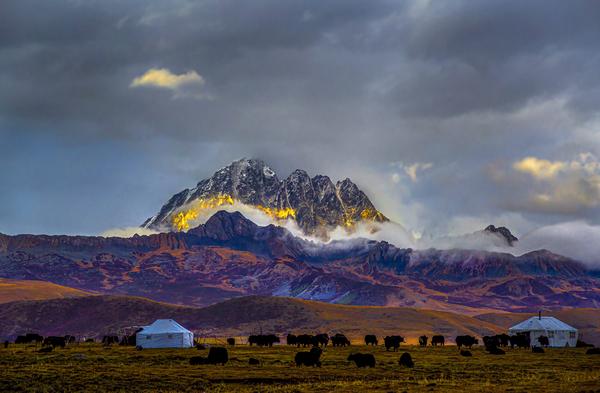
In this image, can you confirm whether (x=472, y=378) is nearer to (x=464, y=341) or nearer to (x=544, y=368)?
(x=544, y=368)

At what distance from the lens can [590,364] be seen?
7925cm

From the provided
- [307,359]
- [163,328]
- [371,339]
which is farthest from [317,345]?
[307,359]

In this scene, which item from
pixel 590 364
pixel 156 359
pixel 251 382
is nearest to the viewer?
pixel 251 382

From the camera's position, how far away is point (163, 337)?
120m

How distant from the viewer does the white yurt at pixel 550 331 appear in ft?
429

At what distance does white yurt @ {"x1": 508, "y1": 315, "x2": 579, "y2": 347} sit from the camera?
13075 cm

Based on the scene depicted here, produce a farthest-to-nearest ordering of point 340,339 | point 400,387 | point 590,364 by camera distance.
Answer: point 340,339, point 590,364, point 400,387

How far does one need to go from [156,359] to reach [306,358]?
1993cm

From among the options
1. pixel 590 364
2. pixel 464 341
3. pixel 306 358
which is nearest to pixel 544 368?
pixel 590 364

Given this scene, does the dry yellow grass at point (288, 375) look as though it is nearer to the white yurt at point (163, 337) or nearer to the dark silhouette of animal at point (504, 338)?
the white yurt at point (163, 337)

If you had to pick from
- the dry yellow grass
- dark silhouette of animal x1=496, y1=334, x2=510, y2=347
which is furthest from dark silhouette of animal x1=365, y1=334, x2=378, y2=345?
the dry yellow grass

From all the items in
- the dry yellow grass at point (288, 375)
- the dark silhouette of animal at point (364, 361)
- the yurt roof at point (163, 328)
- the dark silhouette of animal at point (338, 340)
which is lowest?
the dry yellow grass at point (288, 375)

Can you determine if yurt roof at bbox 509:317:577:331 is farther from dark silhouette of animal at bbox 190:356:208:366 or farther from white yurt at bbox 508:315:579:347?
dark silhouette of animal at bbox 190:356:208:366

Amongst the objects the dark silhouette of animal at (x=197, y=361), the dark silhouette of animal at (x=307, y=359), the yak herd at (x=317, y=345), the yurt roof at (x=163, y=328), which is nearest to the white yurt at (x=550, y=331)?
the yak herd at (x=317, y=345)
